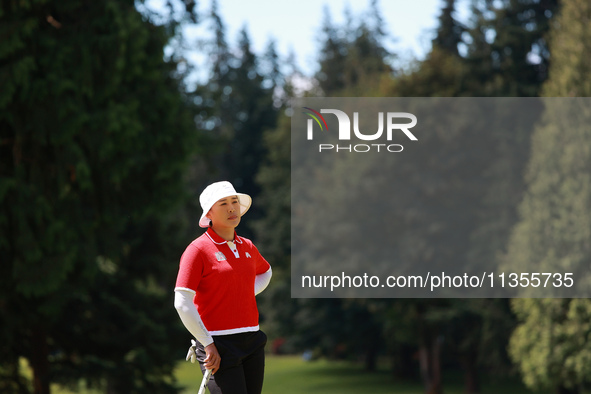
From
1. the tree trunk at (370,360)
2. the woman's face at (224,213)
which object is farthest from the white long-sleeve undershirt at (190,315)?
the tree trunk at (370,360)

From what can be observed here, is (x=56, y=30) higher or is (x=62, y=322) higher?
(x=56, y=30)

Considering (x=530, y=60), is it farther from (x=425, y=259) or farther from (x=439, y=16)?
(x=425, y=259)

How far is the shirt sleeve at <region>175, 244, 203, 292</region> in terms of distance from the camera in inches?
135

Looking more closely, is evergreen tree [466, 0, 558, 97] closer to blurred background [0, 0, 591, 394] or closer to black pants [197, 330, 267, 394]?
blurred background [0, 0, 591, 394]

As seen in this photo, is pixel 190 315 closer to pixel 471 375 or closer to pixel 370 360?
pixel 471 375

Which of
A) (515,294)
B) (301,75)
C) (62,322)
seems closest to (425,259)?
(515,294)

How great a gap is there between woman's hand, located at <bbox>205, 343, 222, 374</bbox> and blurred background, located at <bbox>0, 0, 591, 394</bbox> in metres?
7.97

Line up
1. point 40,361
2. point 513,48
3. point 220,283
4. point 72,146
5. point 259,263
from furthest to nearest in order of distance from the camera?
point 513,48 → point 40,361 → point 72,146 → point 259,263 → point 220,283

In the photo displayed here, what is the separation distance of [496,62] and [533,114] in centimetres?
475

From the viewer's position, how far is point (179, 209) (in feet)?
58.9

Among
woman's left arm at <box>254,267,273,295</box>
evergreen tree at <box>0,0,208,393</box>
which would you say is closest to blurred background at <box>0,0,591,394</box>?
evergreen tree at <box>0,0,208,393</box>

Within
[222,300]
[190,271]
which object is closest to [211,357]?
[222,300]

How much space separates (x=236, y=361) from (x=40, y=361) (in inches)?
471

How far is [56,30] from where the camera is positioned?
1156 cm
